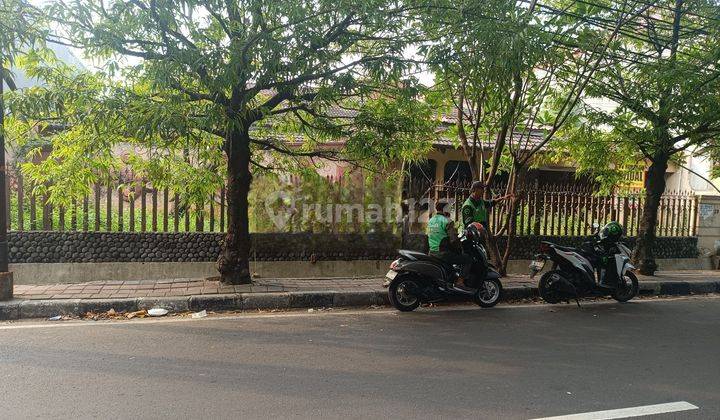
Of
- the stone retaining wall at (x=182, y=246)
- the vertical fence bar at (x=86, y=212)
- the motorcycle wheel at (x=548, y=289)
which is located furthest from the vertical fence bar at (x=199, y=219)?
the motorcycle wheel at (x=548, y=289)

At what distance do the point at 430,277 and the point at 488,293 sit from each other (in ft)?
3.62

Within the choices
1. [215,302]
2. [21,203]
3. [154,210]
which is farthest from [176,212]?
[215,302]

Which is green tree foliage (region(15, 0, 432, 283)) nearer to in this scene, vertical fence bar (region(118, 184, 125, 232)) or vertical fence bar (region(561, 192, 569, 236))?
vertical fence bar (region(118, 184, 125, 232))

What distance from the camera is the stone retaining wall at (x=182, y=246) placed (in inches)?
308

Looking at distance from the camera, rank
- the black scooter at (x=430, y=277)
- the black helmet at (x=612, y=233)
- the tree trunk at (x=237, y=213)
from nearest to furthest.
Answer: the black scooter at (x=430, y=277), the tree trunk at (x=237, y=213), the black helmet at (x=612, y=233)

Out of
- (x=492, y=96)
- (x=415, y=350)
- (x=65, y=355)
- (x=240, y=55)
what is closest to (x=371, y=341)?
(x=415, y=350)

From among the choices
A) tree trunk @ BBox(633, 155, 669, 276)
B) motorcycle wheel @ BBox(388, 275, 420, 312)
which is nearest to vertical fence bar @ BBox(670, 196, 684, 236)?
tree trunk @ BBox(633, 155, 669, 276)

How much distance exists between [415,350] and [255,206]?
4.88 m

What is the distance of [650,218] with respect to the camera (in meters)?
9.77

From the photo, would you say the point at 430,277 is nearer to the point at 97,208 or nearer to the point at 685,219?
the point at 97,208

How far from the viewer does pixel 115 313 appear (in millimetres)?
6262

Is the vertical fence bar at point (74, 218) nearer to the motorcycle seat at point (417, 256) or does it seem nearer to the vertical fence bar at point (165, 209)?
the vertical fence bar at point (165, 209)

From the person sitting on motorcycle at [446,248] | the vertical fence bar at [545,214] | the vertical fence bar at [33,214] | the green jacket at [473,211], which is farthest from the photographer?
the vertical fence bar at [545,214]

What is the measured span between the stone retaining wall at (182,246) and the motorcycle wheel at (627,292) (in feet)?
10.9
